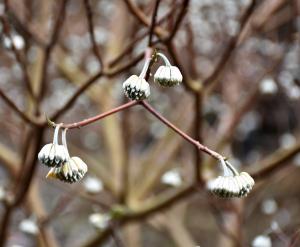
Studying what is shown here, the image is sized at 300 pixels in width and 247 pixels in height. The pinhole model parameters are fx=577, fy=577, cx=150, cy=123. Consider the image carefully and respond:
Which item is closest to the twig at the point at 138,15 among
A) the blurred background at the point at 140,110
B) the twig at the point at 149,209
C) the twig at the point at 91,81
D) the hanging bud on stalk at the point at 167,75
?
the blurred background at the point at 140,110

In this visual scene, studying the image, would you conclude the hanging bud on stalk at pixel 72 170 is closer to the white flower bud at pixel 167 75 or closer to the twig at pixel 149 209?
the white flower bud at pixel 167 75

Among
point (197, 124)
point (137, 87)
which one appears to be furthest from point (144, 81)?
point (197, 124)

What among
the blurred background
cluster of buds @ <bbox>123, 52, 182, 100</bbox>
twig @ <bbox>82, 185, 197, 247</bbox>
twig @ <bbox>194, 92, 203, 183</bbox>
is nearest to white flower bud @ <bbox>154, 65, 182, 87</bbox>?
cluster of buds @ <bbox>123, 52, 182, 100</bbox>

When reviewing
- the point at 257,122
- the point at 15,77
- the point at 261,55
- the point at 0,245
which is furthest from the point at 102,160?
the point at 0,245

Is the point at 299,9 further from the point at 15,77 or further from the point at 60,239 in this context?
the point at 60,239

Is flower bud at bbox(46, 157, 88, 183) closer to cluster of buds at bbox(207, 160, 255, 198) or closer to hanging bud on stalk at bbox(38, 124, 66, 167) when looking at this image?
hanging bud on stalk at bbox(38, 124, 66, 167)

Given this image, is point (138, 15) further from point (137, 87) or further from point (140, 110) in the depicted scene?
point (140, 110)

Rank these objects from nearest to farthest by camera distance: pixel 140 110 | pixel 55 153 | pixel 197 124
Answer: pixel 55 153 → pixel 197 124 → pixel 140 110
